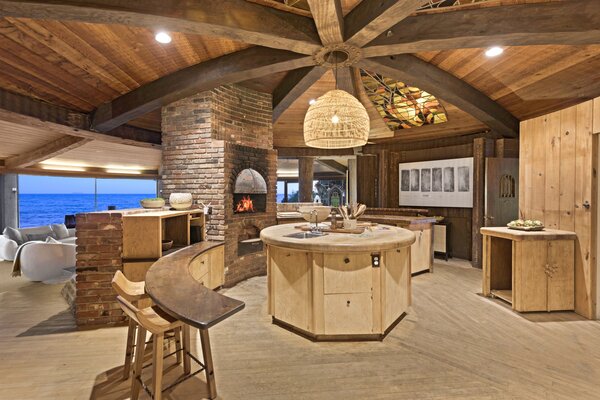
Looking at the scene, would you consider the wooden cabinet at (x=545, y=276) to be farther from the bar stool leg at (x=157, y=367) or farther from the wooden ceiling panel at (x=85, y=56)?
the wooden ceiling panel at (x=85, y=56)

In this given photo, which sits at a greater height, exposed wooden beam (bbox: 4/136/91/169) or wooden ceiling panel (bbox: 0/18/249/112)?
A: wooden ceiling panel (bbox: 0/18/249/112)

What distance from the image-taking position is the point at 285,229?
336 centimetres

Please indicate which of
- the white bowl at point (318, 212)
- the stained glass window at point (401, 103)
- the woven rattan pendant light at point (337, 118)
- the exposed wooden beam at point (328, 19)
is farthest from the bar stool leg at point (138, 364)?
the stained glass window at point (401, 103)

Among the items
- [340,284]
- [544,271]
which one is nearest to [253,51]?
[340,284]

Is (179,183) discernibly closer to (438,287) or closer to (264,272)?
(264,272)

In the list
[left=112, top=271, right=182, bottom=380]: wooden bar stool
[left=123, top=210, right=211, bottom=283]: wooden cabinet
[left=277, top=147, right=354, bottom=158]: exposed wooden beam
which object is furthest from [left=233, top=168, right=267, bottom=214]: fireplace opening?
[left=277, top=147, right=354, bottom=158]: exposed wooden beam

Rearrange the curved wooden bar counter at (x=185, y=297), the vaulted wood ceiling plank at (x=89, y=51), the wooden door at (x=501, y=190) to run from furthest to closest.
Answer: the wooden door at (x=501, y=190), the vaulted wood ceiling plank at (x=89, y=51), the curved wooden bar counter at (x=185, y=297)

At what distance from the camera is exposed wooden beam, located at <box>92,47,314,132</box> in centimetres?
347

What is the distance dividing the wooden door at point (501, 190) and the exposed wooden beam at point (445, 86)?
59cm

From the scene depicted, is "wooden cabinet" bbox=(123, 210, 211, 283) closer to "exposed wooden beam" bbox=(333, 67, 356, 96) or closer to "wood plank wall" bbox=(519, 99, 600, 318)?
"exposed wooden beam" bbox=(333, 67, 356, 96)

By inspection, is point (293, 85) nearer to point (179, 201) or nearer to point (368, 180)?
point (179, 201)

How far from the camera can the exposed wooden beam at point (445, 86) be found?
12.0ft

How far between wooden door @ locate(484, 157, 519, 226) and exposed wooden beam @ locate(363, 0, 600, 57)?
2.83m

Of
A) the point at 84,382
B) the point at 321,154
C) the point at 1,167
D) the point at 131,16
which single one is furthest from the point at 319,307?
the point at 1,167
